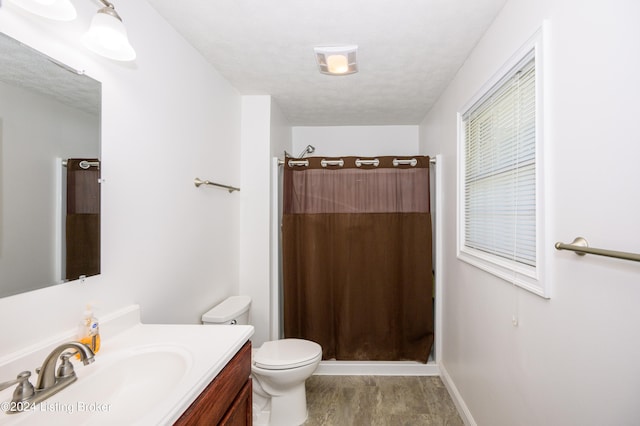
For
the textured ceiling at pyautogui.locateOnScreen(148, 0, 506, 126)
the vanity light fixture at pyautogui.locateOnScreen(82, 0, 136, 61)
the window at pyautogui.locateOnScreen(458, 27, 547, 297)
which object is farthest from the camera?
the textured ceiling at pyautogui.locateOnScreen(148, 0, 506, 126)

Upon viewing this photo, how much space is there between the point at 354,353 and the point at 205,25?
2.53 metres

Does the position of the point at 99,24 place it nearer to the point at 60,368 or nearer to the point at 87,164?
the point at 87,164

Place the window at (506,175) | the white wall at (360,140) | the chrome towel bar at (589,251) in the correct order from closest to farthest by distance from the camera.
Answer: the chrome towel bar at (589,251) < the window at (506,175) < the white wall at (360,140)

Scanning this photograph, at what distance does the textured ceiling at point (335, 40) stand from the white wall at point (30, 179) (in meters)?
0.83

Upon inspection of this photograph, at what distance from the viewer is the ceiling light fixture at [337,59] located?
182 centimetres

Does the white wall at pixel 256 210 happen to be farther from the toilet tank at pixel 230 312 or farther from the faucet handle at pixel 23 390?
the faucet handle at pixel 23 390

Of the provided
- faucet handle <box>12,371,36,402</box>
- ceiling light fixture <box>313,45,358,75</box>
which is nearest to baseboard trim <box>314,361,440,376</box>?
faucet handle <box>12,371,36,402</box>

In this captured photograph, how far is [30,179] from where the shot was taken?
0.93 meters

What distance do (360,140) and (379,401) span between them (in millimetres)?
2452

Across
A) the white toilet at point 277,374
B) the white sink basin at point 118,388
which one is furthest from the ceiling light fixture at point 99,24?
the white toilet at point 277,374

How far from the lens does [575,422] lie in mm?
991

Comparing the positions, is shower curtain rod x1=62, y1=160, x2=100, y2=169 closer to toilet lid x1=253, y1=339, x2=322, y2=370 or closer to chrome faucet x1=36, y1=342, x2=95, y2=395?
chrome faucet x1=36, y1=342, x2=95, y2=395

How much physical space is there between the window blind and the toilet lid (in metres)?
1.22

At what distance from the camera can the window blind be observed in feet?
4.19
